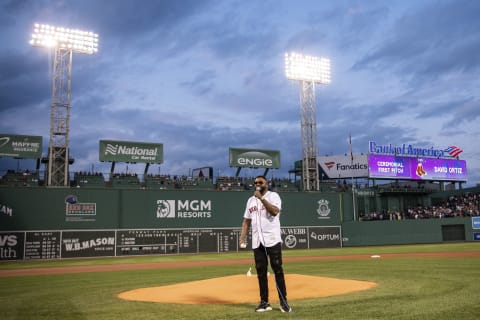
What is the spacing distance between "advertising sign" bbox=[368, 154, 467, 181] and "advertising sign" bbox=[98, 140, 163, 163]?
2391 cm

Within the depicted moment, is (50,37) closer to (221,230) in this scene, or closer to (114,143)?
(114,143)

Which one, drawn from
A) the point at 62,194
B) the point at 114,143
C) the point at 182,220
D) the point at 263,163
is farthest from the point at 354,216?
the point at 62,194

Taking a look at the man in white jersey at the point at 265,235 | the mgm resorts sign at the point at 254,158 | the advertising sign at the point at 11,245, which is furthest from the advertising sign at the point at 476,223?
the man in white jersey at the point at 265,235

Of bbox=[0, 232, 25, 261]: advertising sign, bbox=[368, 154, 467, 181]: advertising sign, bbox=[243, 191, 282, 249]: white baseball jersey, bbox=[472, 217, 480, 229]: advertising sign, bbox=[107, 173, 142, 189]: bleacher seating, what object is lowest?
bbox=[0, 232, 25, 261]: advertising sign

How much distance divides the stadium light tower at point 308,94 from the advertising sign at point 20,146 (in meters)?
24.1

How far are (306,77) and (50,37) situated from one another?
23.6 meters

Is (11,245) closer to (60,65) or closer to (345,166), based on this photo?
(60,65)

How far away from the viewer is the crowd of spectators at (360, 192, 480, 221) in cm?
4544

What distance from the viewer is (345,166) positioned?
53812 millimetres

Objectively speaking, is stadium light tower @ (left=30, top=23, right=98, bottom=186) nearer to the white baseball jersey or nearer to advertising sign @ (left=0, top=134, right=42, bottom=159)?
advertising sign @ (left=0, top=134, right=42, bottom=159)

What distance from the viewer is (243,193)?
40062mm

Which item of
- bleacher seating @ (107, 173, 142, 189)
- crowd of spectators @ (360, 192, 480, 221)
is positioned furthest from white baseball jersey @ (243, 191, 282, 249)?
crowd of spectators @ (360, 192, 480, 221)

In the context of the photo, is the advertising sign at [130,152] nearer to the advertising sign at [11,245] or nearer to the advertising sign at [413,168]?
the advertising sign at [11,245]

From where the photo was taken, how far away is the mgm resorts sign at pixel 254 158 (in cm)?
4653
